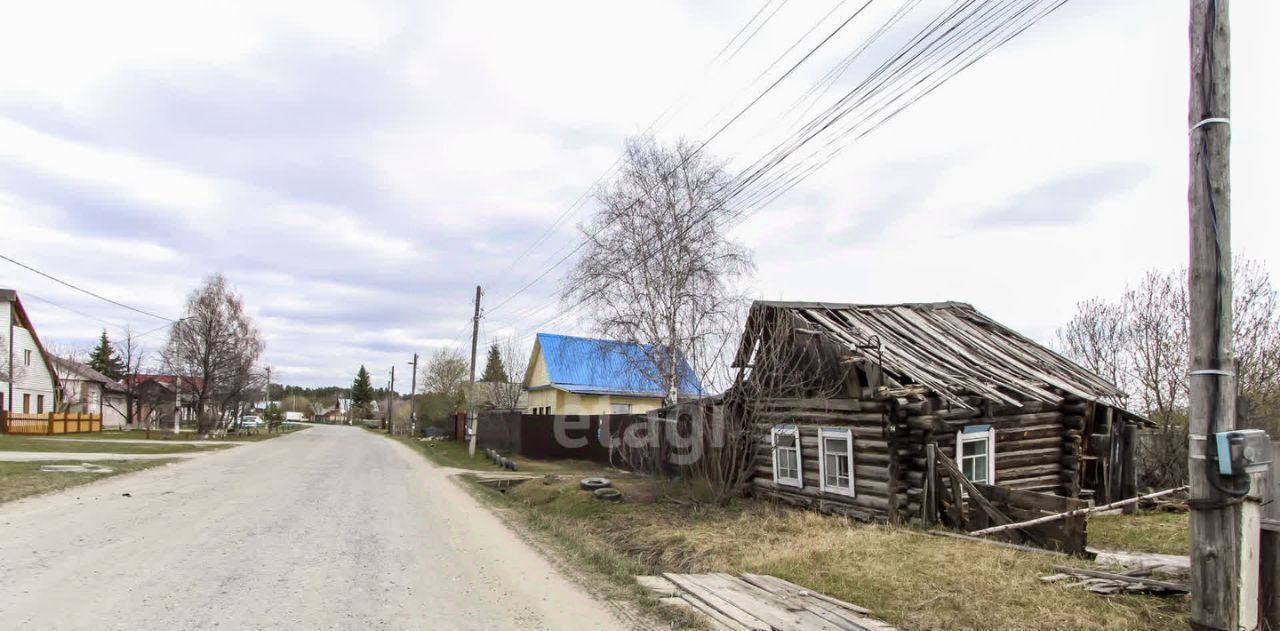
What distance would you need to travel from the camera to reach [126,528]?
402 inches

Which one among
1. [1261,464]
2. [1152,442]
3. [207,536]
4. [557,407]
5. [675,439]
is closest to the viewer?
[1261,464]

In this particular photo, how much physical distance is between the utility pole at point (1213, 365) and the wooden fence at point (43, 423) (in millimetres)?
51712

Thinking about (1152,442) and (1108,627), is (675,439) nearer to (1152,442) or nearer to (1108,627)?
(1108,627)

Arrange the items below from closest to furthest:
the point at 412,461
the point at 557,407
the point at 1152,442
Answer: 1. the point at 1152,442
2. the point at 412,461
3. the point at 557,407

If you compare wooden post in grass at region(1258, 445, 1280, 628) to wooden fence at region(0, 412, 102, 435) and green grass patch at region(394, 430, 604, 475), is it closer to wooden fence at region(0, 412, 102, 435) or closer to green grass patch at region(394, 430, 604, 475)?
green grass patch at region(394, 430, 604, 475)

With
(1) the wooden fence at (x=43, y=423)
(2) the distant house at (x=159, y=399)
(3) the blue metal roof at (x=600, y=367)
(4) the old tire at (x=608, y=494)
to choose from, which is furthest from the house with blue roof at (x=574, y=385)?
(1) the wooden fence at (x=43, y=423)

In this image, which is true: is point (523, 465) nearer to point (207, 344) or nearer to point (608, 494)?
point (608, 494)

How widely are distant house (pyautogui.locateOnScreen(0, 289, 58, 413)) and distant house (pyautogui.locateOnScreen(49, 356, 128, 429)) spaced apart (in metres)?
1.82

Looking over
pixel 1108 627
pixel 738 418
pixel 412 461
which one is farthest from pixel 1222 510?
pixel 412 461

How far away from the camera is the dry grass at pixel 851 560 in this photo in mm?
6273

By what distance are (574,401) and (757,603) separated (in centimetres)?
2889

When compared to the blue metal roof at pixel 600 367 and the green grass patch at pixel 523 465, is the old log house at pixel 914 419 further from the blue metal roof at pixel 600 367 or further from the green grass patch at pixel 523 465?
the green grass patch at pixel 523 465

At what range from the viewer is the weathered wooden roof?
505 inches

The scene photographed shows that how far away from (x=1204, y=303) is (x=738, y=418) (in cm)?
863
